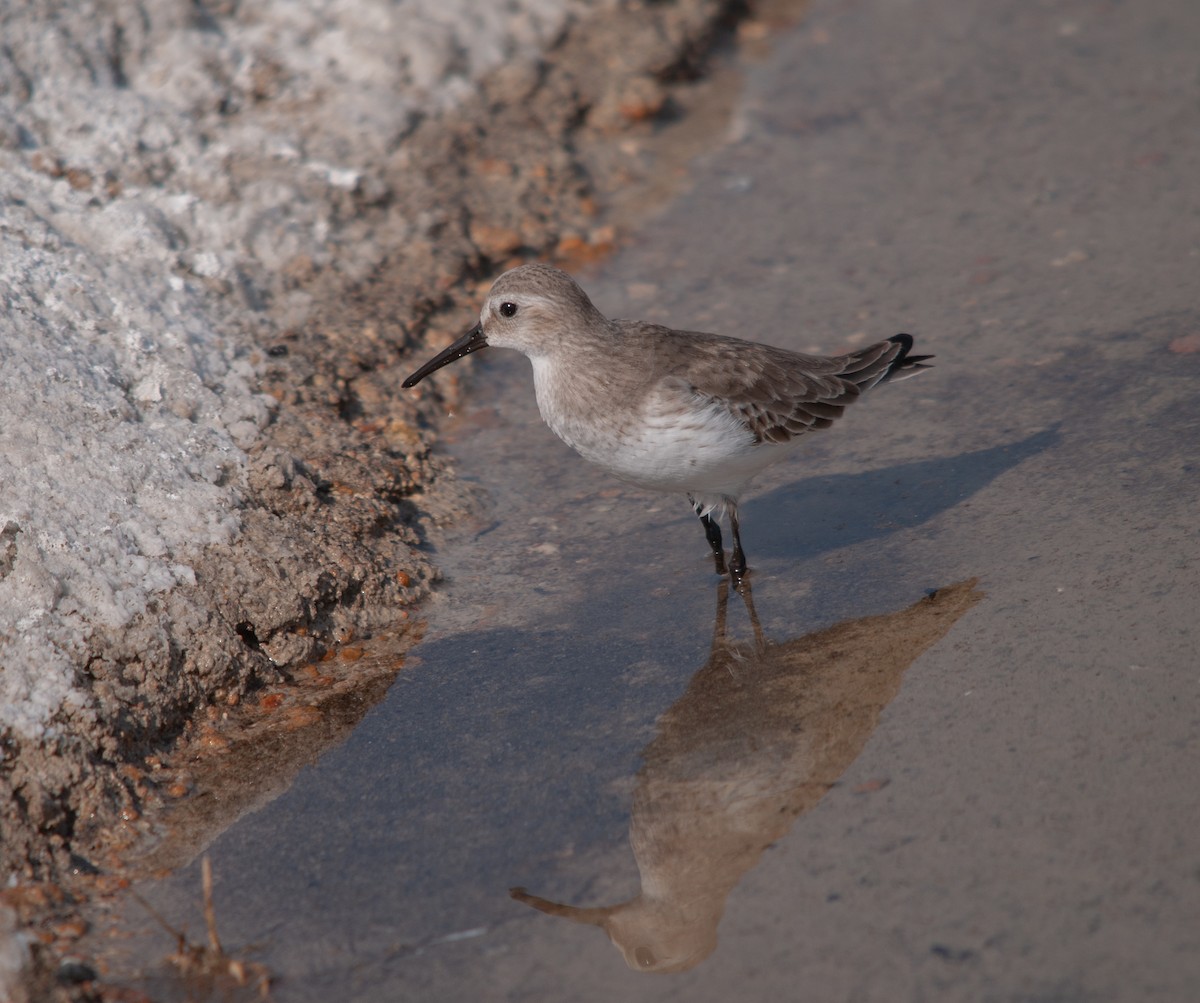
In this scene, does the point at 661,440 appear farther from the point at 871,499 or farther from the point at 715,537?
the point at 871,499

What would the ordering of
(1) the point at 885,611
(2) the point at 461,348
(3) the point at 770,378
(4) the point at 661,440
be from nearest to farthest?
(4) the point at 661,440
(1) the point at 885,611
(3) the point at 770,378
(2) the point at 461,348

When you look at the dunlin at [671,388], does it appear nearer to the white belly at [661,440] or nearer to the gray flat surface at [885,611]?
the white belly at [661,440]

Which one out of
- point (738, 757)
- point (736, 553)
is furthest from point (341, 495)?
point (738, 757)

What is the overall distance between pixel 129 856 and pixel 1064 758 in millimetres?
3060

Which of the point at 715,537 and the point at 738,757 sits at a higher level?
the point at 715,537

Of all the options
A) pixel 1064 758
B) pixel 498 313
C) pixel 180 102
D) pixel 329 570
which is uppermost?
pixel 180 102

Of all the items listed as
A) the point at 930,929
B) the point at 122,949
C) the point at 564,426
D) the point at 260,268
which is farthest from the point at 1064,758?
the point at 260,268

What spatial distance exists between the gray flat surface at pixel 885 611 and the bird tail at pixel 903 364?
0.45m

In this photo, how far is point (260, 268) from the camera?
22.9ft

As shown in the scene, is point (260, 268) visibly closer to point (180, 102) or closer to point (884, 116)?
point (180, 102)

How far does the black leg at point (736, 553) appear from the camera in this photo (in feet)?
18.3

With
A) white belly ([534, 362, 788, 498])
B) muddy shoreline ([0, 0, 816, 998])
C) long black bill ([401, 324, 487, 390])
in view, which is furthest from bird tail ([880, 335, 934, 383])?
muddy shoreline ([0, 0, 816, 998])

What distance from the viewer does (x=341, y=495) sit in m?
5.86

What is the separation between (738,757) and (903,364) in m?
2.20
